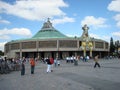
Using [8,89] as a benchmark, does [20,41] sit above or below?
above

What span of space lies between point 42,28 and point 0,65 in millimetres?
116771

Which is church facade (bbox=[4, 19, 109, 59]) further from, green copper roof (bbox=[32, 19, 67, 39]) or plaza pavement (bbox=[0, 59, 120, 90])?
plaza pavement (bbox=[0, 59, 120, 90])

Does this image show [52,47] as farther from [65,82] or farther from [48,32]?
[65,82]

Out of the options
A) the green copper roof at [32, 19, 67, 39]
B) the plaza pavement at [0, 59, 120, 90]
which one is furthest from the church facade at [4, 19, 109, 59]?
the plaza pavement at [0, 59, 120, 90]

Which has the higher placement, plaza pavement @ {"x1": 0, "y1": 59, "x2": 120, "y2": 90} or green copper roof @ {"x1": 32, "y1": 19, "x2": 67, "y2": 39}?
green copper roof @ {"x1": 32, "y1": 19, "x2": 67, "y2": 39}

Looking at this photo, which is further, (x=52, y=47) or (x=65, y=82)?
(x=52, y=47)

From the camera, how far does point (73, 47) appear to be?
391 ft

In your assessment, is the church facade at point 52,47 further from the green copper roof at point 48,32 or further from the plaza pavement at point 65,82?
the plaza pavement at point 65,82

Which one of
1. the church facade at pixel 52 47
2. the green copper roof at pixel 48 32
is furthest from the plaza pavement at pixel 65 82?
the green copper roof at pixel 48 32

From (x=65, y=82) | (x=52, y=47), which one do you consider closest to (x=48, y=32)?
(x=52, y=47)

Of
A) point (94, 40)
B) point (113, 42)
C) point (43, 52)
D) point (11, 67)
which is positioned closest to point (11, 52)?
point (43, 52)

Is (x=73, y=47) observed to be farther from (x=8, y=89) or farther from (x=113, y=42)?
(x=8, y=89)

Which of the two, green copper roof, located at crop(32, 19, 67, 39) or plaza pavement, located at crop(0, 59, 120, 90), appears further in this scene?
green copper roof, located at crop(32, 19, 67, 39)

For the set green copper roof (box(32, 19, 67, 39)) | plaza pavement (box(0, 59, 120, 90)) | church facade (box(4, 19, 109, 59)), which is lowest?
plaza pavement (box(0, 59, 120, 90))
